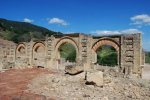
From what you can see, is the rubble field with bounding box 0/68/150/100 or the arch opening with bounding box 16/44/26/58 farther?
the arch opening with bounding box 16/44/26/58

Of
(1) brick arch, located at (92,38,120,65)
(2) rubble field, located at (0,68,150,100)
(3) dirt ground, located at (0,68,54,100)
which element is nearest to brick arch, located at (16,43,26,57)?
(1) brick arch, located at (92,38,120,65)

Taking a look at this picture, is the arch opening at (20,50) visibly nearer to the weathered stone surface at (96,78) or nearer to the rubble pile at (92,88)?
the rubble pile at (92,88)

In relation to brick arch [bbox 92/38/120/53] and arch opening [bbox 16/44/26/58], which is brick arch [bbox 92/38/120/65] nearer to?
brick arch [bbox 92/38/120/53]

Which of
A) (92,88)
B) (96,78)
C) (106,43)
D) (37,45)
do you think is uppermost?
(37,45)

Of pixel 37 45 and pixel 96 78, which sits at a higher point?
pixel 37 45

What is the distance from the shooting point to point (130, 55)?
1633 centimetres

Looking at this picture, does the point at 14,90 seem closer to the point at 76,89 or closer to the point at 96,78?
the point at 76,89

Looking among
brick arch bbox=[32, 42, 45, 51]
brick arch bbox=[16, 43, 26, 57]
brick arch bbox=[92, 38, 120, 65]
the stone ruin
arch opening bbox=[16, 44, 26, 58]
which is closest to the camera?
the stone ruin

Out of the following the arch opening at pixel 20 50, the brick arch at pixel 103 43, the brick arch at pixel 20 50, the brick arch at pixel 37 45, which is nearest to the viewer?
the brick arch at pixel 103 43

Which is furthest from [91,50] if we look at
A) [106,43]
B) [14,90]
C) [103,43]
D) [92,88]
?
[14,90]

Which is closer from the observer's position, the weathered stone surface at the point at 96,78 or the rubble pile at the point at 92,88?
the rubble pile at the point at 92,88

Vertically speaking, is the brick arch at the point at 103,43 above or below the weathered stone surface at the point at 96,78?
above

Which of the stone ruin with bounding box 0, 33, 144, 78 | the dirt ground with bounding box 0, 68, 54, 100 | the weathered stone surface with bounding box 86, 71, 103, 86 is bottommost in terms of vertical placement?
the dirt ground with bounding box 0, 68, 54, 100

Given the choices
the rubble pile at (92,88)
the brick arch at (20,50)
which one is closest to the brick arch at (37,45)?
the brick arch at (20,50)
